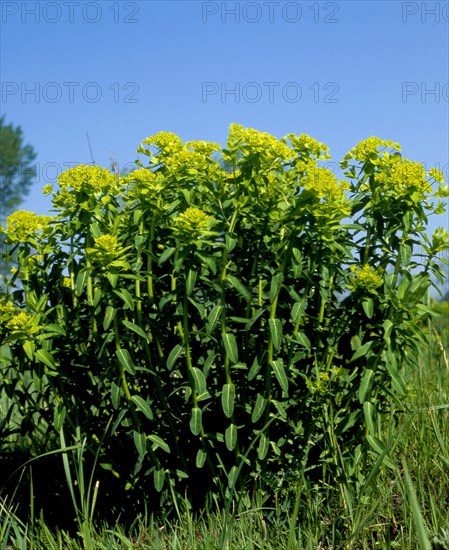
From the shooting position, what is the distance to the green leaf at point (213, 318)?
10.1 ft

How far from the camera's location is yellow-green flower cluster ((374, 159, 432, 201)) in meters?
3.22

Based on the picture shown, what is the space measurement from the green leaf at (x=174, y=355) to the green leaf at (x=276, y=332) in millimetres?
413

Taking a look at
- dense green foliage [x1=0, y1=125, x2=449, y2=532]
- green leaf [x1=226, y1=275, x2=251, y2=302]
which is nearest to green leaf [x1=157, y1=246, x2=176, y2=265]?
dense green foliage [x1=0, y1=125, x2=449, y2=532]

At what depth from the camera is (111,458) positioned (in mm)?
3619

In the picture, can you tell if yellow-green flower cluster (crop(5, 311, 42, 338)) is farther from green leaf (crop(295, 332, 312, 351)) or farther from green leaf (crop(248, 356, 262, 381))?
green leaf (crop(295, 332, 312, 351))

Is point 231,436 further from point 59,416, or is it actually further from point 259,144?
point 259,144

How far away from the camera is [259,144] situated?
314 cm

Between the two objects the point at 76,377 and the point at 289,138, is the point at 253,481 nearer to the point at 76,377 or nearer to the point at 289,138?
the point at 76,377

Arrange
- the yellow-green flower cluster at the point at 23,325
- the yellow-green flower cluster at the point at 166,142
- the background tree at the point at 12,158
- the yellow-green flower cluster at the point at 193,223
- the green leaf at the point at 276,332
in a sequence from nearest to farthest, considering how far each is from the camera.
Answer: the yellow-green flower cluster at the point at 193,223, the green leaf at the point at 276,332, the yellow-green flower cluster at the point at 23,325, the yellow-green flower cluster at the point at 166,142, the background tree at the point at 12,158

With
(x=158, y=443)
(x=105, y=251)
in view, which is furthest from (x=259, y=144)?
(x=158, y=443)

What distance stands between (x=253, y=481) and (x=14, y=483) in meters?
1.58

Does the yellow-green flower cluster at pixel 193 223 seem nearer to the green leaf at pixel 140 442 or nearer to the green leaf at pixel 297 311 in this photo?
the green leaf at pixel 297 311

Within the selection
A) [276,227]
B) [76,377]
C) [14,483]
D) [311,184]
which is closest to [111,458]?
[76,377]

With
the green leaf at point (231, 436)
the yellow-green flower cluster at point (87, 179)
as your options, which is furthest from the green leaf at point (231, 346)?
the yellow-green flower cluster at point (87, 179)
